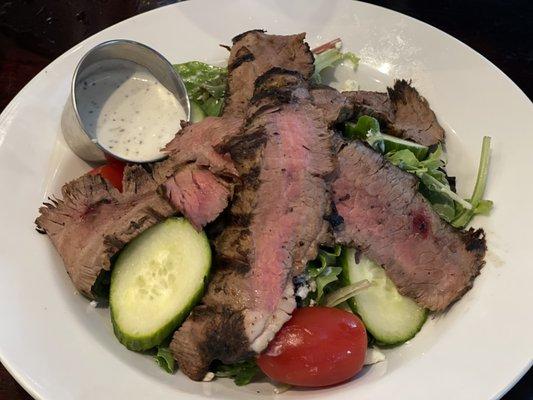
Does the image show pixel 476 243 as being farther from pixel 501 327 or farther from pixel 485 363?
pixel 485 363

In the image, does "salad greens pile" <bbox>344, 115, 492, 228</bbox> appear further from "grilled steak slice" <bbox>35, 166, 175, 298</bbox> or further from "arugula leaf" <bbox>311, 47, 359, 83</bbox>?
"grilled steak slice" <bbox>35, 166, 175, 298</bbox>

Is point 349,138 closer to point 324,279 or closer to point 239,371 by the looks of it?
point 324,279

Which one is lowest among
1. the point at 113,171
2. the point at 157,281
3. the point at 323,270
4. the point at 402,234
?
the point at 113,171

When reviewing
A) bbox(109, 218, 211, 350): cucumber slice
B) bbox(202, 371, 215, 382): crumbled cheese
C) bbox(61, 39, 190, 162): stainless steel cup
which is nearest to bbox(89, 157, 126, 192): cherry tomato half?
bbox(61, 39, 190, 162): stainless steel cup

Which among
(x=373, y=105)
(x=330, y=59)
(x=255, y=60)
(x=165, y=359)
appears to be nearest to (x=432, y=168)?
(x=373, y=105)

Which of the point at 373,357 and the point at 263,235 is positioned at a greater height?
the point at 263,235

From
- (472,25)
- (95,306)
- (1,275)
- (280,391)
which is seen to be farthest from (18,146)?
(472,25)

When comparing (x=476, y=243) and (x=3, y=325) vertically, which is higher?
(x=476, y=243)
